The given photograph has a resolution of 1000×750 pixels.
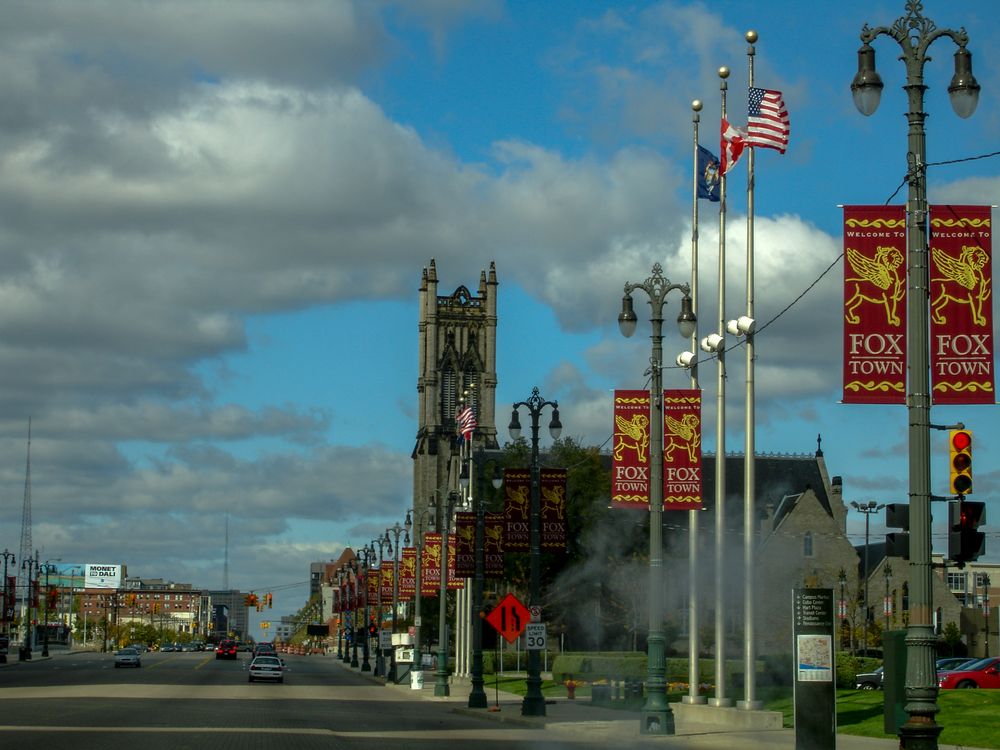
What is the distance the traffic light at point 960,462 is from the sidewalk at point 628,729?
12183 millimetres

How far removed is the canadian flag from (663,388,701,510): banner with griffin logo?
626 cm

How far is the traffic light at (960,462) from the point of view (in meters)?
17.1

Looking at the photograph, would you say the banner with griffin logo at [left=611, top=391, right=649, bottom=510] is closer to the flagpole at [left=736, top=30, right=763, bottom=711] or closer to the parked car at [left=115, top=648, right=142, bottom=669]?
the flagpole at [left=736, top=30, right=763, bottom=711]

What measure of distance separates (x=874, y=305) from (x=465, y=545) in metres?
33.3

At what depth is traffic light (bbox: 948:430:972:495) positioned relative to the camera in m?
17.1

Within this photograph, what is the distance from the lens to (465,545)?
50.3 metres

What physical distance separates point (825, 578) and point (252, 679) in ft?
139

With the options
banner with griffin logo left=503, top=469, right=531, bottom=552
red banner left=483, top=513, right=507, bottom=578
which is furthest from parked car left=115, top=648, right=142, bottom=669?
banner with griffin logo left=503, top=469, right=531, bottom=552

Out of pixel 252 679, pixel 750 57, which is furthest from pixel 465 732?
pixel 252 679

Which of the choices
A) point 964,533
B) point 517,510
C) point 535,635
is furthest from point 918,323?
point 517,510

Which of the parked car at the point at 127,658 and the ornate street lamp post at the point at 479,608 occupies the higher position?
the ornate street lamp post at the point at 479,608

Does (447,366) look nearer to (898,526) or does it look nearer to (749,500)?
(749,500)

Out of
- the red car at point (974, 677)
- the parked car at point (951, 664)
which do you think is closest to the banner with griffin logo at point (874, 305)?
Result: the red car at point (974, 677)

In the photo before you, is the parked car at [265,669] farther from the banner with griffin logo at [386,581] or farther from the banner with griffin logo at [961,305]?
the banner with griffin logo at [961,305]
